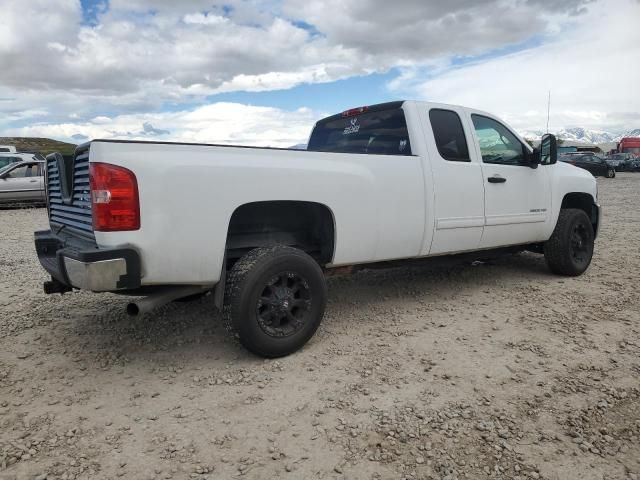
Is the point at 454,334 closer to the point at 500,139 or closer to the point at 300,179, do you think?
the point at 300,179

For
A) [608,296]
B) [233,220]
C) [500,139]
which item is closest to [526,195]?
[500,139]

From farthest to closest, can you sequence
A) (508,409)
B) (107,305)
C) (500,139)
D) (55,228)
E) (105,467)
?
1. (500,139)
2. (107,305)
3. (55,228)
4. (508,409)
5. (105,467)

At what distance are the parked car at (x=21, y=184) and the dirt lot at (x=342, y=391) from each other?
9953 mm

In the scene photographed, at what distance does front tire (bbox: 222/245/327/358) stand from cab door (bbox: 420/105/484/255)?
1257 mm

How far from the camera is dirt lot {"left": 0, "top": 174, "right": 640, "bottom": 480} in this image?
91.2 inches

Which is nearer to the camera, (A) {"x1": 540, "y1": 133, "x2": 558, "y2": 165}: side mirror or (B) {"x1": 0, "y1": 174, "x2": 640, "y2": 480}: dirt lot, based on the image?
(B) {"x1": 0, "y1": 174, "x2": 640, "y2": 480}: dirt lot

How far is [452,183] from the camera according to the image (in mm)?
4297

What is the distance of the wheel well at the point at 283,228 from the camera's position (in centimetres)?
356

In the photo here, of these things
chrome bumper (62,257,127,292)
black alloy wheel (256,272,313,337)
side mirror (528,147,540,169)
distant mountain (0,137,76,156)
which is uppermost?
distant mountain (0,137,76,156)

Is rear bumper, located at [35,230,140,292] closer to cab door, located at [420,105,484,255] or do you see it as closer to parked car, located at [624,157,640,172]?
cab door, located at [420,105,484,255]

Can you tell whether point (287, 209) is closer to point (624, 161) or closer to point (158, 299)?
point (158, 299)

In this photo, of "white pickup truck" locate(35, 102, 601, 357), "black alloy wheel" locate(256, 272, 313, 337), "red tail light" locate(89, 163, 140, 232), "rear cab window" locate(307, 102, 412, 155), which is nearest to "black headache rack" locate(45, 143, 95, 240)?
"white pickup truck" locate(35, 102, 601, 357)

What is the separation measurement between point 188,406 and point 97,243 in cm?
109

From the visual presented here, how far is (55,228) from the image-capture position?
3828 millimetres
